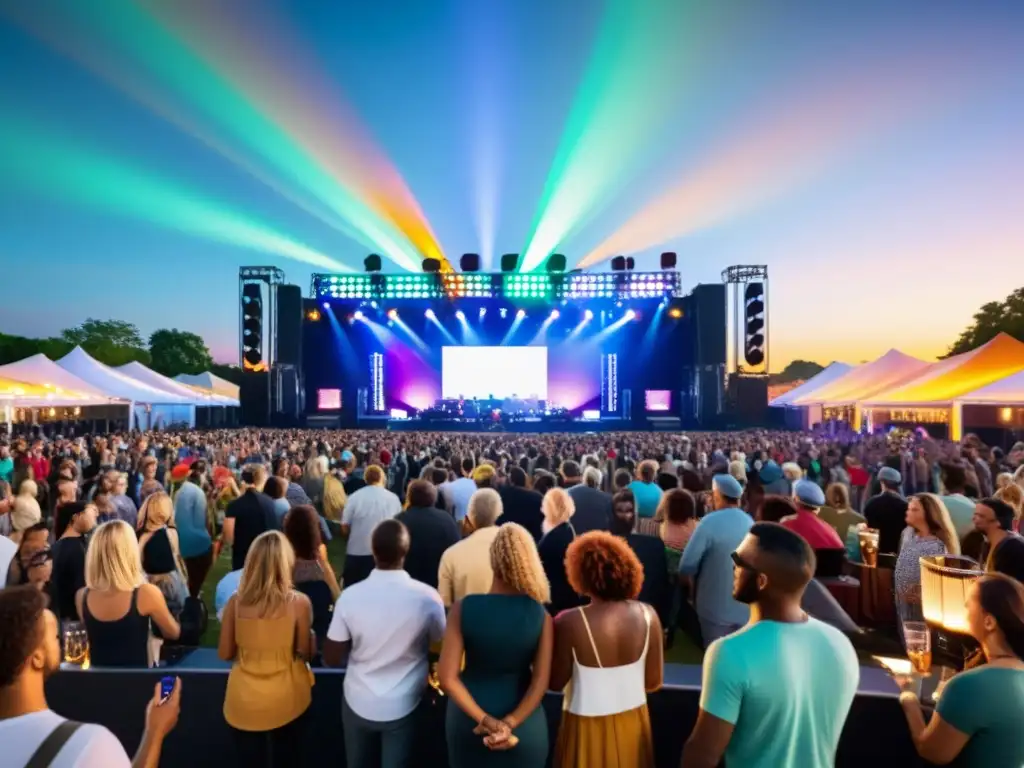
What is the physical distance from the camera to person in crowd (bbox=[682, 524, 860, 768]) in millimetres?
1688

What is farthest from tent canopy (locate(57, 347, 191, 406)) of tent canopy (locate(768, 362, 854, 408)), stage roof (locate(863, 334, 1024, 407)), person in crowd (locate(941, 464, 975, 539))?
tent canopy (locate(768, 362, 854, 408))

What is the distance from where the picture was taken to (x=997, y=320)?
43.4 metres

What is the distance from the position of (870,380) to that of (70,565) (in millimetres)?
25216

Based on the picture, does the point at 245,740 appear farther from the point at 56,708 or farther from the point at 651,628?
the point at 651,628

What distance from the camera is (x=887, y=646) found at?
489cm

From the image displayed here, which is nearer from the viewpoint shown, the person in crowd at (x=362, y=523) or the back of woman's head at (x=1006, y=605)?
the back of woman's head at (x=1006, y=605)

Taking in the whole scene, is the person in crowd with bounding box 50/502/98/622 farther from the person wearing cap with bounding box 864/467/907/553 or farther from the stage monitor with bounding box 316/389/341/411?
the stage monitor with bounding box 316/389/341/411

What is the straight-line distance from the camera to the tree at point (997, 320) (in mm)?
41750

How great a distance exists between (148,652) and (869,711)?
3.22 metres

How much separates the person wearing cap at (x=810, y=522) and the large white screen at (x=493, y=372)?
22947mm

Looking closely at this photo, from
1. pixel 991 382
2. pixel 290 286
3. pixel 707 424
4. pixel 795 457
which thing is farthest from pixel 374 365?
pixel 991 382

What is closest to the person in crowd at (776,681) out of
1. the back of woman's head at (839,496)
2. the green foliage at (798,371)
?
the back of woman's head at (839,496)

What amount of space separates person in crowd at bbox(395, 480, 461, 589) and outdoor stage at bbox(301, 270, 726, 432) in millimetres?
19972

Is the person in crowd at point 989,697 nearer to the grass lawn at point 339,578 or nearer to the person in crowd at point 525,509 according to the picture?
the grass lawn at point 339,578
